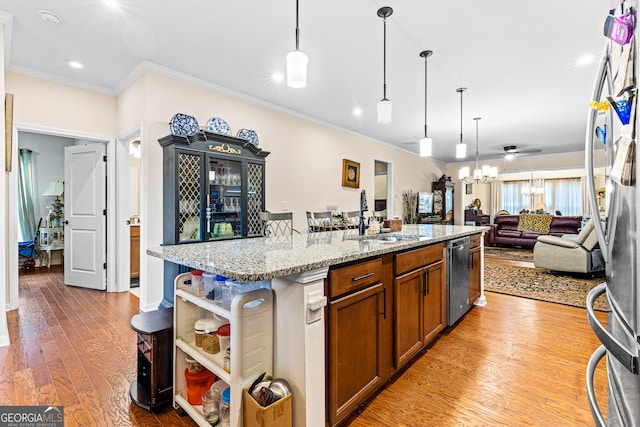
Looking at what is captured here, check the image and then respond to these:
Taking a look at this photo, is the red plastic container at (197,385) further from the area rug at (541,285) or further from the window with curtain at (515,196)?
the window with curtain at (515,196)

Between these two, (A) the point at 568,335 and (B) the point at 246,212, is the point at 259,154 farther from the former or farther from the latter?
(A) the point at 568,335

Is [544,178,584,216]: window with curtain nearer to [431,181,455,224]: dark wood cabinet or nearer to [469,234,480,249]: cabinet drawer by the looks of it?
[431,181,455,224]: dark wood cabinet

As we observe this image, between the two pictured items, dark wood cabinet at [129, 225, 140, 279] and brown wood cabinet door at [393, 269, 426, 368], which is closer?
brown wood cabinet door at [393, 269, 426, 368]

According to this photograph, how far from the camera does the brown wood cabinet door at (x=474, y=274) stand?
3.03 m

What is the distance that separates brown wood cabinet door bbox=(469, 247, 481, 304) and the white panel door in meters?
4.38

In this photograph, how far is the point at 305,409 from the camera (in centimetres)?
127

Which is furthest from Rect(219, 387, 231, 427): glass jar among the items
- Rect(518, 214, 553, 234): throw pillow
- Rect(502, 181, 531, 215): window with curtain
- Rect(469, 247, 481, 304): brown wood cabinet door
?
Rect(502, 181, 531, 215): window with curtain

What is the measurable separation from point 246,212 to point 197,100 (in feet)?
4.74

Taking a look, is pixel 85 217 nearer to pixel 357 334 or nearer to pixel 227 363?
pixel 227 363

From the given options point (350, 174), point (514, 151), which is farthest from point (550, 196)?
point (350, 174)

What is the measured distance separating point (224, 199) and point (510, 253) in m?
6.38

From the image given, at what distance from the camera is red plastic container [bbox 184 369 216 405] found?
155 cm

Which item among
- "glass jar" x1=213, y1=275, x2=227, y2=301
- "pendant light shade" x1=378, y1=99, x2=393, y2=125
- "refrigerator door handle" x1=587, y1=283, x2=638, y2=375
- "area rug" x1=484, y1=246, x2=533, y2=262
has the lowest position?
"area rug" x1=484, y1=246, x2=533, y2=262

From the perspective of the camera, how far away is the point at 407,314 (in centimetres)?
198
